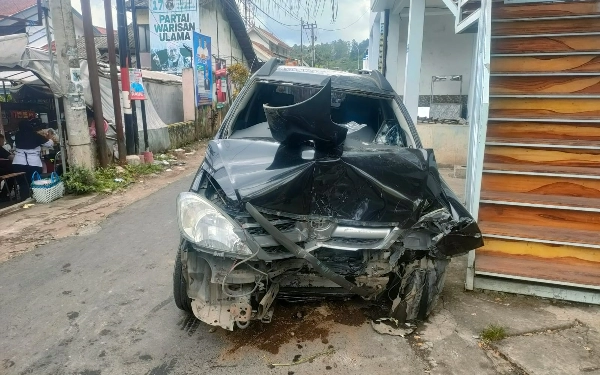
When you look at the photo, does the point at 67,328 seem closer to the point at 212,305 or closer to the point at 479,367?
the point at 212,305

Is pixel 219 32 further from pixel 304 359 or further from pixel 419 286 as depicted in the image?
pixel 304 359

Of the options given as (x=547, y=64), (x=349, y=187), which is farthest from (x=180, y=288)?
(x=547, y=64)

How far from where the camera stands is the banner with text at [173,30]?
1653 centimetres

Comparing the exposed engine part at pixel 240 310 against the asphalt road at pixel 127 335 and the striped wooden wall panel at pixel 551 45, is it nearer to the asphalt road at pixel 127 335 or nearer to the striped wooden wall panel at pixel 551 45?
the asphalt road at pixel 127 335

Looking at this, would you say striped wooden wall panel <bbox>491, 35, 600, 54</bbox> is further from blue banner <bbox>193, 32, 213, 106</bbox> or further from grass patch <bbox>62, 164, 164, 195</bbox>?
blue banner <bbox>193, 32, 213, 106</bbox>

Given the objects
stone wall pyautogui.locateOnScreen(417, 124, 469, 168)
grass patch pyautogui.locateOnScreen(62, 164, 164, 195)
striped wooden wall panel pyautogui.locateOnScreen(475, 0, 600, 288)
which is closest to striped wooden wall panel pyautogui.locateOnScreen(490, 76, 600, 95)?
striped wooden wall panel pyautogui.locateOnScreen(475, 0, 600, 288)

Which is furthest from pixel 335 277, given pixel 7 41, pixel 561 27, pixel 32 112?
pixel 32 112

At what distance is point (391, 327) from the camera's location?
3076 mm

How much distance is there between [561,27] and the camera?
5102 mm

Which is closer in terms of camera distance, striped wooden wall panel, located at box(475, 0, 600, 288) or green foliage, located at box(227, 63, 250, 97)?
striped wooden wall panel, located at box(475, 0, 600, 288)

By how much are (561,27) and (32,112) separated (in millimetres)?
10851

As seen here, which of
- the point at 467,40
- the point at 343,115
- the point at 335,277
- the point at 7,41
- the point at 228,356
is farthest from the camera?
the point at 467,40

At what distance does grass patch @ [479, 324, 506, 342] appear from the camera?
9.78 feet

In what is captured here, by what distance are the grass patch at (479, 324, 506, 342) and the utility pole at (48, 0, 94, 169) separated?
23.7ft
